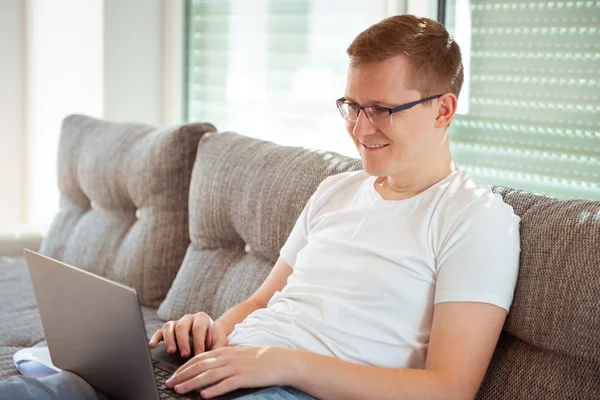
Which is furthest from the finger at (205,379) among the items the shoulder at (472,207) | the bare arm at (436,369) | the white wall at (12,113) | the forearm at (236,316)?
the white wall at (12,113)

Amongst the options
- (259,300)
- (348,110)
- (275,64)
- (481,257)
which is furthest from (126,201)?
(481,257)

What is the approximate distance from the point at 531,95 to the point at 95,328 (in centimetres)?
124

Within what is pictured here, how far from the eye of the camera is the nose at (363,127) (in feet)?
4.84

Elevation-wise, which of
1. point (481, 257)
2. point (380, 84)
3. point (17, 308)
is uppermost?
point (380, 84)

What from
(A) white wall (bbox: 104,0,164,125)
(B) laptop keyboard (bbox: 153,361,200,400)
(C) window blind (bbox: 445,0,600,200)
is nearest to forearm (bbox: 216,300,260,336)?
(B) laptop keyboard (bbox: 153,361,200,400)

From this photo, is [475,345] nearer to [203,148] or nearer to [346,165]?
[346,165]

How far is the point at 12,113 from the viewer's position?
3922 mm

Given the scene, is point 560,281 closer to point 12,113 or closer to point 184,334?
point 184,334

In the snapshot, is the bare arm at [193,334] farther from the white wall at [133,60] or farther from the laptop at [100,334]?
the white wall at [133,60]

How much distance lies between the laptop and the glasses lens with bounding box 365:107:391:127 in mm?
513

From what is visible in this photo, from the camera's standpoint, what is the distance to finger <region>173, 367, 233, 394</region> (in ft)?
4.32

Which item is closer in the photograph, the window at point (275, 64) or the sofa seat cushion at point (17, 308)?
the sofa seat cushion at point (17, 308)

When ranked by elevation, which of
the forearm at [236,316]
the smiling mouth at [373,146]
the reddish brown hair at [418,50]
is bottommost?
the forearm at [236,316]

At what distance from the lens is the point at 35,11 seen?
12.3ft
